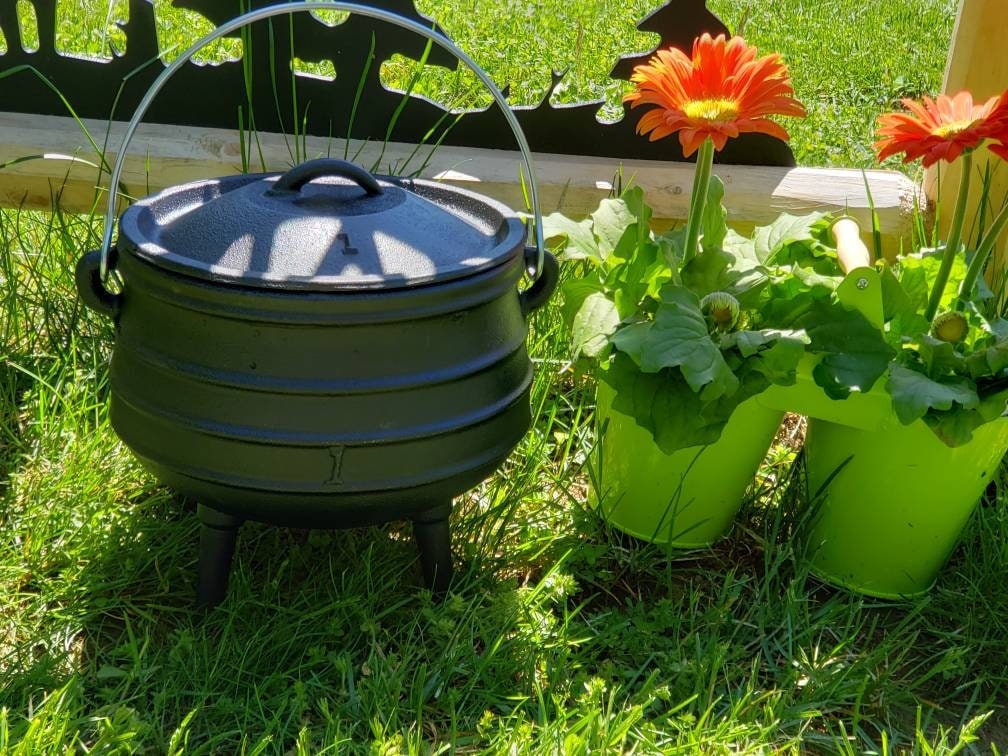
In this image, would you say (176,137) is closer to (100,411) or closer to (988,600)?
(100,411)

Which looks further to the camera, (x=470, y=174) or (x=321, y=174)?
(x=470, y=174)

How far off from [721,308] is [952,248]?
444 millimetres

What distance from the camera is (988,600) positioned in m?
2.33

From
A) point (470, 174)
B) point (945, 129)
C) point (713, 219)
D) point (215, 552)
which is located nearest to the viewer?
point (945, 129)

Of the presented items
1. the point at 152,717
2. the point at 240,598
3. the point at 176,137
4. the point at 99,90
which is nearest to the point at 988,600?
the point at 240,598

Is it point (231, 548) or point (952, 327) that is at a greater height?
point (952, 327)

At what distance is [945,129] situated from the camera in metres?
1.99

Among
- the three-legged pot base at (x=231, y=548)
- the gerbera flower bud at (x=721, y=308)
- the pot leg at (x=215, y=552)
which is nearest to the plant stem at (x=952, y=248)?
the gerbera flower bud at (x=721, y=308)

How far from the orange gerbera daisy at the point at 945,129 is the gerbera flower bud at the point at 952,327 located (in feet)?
0.96

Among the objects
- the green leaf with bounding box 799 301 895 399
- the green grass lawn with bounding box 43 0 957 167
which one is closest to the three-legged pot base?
the green leaf with bounding box 799 301 895 399

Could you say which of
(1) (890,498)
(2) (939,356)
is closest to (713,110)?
(2) (939,356)

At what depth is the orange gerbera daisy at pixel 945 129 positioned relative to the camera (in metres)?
1.95

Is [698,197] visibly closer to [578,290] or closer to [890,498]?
[578,290]

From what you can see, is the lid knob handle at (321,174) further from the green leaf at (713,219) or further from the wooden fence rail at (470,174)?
the wooden fence rail at (470,174)
